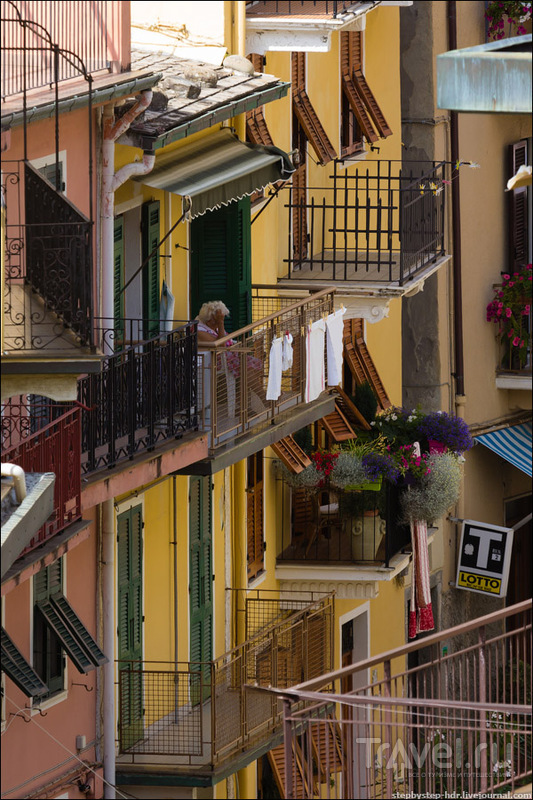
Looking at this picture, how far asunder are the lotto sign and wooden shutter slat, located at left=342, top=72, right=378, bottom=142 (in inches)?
259

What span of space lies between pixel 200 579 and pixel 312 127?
19.8 ft

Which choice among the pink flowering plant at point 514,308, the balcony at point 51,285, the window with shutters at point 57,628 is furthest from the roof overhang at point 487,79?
the pink flowering plant at point 514,308

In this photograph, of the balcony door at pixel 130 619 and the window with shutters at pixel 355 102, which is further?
the window with shutters at pixel 355 102

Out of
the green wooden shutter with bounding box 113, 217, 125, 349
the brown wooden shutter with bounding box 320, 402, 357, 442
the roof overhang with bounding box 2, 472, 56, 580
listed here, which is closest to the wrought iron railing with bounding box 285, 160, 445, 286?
the brown wooden shutter with bounding box 320, 402, 357, 442

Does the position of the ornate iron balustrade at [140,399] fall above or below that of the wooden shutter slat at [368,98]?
below

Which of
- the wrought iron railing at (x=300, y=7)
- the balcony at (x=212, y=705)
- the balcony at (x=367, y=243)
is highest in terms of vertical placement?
the wrought iron railing at (x=300, y=7)

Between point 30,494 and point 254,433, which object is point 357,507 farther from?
point 30,494

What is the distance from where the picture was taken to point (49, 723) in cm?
1745

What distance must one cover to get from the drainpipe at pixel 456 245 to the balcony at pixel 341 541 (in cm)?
648

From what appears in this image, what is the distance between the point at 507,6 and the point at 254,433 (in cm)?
1351

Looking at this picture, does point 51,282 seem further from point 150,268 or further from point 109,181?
point 150,268

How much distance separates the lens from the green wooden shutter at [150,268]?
1912 centimetres

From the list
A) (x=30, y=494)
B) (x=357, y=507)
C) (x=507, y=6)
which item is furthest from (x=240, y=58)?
(x=507, y=6)

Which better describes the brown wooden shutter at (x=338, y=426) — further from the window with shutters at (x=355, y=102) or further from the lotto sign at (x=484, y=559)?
the lotto sign at (x=484, y=559)
